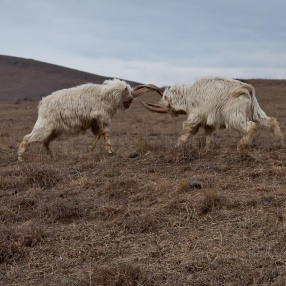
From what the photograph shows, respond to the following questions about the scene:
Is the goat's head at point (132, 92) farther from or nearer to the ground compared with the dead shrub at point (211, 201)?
farther from the ground

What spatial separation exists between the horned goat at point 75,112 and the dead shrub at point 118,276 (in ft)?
18.1

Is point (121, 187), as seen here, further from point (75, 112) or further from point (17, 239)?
point (75, 112)

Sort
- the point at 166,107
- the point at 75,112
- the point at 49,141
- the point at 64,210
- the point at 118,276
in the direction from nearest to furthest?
1. the point at 118,276
2. the point at 64,210
3. the point at 75,112
4. the point at 166,107
5. the point at 49,141

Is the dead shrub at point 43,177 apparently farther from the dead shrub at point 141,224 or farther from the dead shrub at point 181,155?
the dead shrub at point 141,224

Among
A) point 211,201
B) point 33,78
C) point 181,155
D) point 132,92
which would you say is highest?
point 33,78

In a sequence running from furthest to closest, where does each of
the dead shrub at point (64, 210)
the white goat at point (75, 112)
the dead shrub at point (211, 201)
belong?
the white goat at point (75, 112) < the dead shrub at point (64, 210) < the dead shrub at point (211, 201)

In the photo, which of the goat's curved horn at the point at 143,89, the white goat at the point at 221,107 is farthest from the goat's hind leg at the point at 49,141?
the white goat at the point at 221,107

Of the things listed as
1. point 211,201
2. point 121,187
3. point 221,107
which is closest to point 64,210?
point 121,187

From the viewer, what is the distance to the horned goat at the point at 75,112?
9266 millimetres

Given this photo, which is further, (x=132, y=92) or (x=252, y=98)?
(x=132, y=92)

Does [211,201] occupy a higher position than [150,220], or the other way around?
[211,201]

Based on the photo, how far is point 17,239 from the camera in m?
4.84

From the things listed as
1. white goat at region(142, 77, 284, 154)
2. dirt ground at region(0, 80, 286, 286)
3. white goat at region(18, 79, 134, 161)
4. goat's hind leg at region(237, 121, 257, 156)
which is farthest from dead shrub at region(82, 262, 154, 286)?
white goat at region(18, 79, 134, 161)

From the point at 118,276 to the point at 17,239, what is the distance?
1.42 metres
